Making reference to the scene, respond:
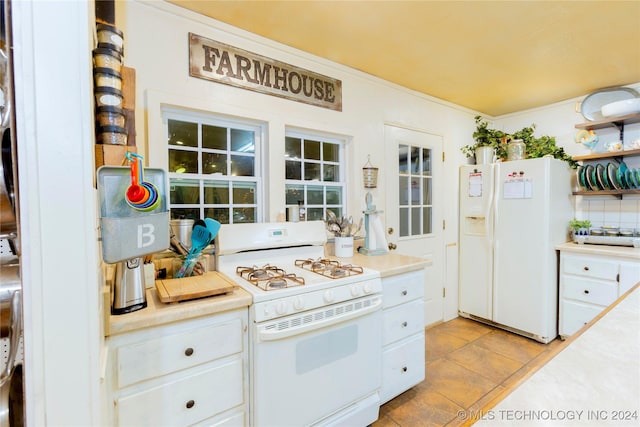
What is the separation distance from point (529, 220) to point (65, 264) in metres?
3.26

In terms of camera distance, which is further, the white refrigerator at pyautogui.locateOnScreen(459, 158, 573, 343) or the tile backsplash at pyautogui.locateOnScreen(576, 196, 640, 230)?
the tile backsplash at pyautogui.locateOnScreen(576, 196, 640, 230)

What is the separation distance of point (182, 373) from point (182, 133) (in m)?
1.33

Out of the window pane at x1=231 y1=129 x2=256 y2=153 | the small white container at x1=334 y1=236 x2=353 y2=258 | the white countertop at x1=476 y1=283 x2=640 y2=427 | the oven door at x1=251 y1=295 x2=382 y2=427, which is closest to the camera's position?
the white countertop at x1=476 y1=283 x2=640 y2=427

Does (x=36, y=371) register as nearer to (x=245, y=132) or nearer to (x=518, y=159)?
(x=245, y=132)

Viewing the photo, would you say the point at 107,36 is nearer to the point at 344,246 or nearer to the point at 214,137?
the point at 214,137

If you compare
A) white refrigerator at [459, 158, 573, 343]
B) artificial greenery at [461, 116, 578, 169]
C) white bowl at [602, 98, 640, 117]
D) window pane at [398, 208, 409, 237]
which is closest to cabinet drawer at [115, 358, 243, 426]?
window pane at [398, 208, 409, 237]

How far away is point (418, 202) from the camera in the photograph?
301cm

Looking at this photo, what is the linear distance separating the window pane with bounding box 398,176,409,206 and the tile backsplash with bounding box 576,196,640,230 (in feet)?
6.19

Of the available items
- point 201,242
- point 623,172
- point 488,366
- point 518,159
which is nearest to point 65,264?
point 201,242

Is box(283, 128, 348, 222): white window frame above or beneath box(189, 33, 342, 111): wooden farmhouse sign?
beneath

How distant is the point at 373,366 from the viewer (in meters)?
1.68

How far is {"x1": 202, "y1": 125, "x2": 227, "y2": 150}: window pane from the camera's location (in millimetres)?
1898

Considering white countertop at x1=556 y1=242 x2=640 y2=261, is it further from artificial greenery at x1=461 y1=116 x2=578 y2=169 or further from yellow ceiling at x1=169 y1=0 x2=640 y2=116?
yellow ceiling at x1=169 y1=0 x2=640 y2=116

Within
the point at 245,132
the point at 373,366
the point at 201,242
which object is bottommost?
the point at 373,366
